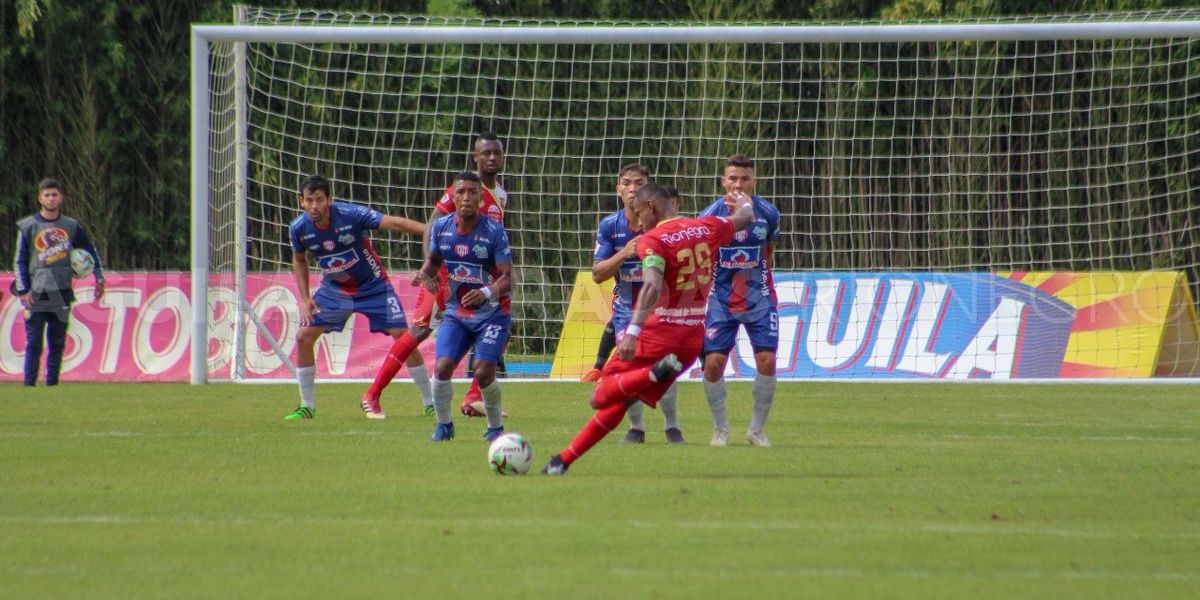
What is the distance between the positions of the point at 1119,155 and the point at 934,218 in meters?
2.63

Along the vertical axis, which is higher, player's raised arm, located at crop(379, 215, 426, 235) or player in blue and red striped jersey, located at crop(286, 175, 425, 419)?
player's raised arm, located at crop(379, 215, 426, 235)

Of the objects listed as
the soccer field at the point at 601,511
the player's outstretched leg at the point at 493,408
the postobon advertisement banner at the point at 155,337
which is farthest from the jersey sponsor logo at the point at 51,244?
the player's outstretched leg at the point at 493,408

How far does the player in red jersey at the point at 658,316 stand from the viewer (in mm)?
8656

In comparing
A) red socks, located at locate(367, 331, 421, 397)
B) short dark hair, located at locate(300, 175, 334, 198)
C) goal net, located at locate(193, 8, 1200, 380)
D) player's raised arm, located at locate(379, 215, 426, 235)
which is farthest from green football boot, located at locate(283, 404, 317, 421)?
goal net, located at locate(193, 8, 1200, 380)

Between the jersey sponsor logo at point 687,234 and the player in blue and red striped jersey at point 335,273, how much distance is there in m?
4.41

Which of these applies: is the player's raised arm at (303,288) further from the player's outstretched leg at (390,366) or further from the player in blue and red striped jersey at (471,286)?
the player in blue and red striped jersey at (471,286)

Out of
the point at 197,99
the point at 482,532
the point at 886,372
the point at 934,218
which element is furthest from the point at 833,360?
the point at 482,532

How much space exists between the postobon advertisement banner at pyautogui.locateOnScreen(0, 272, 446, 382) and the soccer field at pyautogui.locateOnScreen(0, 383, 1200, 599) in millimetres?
5726

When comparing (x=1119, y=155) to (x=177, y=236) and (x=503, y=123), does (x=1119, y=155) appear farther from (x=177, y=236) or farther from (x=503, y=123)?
(x=177, y=236)

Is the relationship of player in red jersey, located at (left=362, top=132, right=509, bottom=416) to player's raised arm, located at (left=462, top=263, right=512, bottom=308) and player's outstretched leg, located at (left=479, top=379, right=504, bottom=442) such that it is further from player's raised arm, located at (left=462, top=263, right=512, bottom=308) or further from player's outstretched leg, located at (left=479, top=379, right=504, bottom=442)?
player's outstretched leg, located at (left=479, top=379, right=504, bottom=442)

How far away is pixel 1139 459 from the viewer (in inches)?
397

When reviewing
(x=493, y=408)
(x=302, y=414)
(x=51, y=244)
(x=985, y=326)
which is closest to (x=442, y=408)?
(x=493, y=408)

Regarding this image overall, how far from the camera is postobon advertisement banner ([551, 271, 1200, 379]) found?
1894 centimetres

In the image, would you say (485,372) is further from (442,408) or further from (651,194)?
(651,194)
